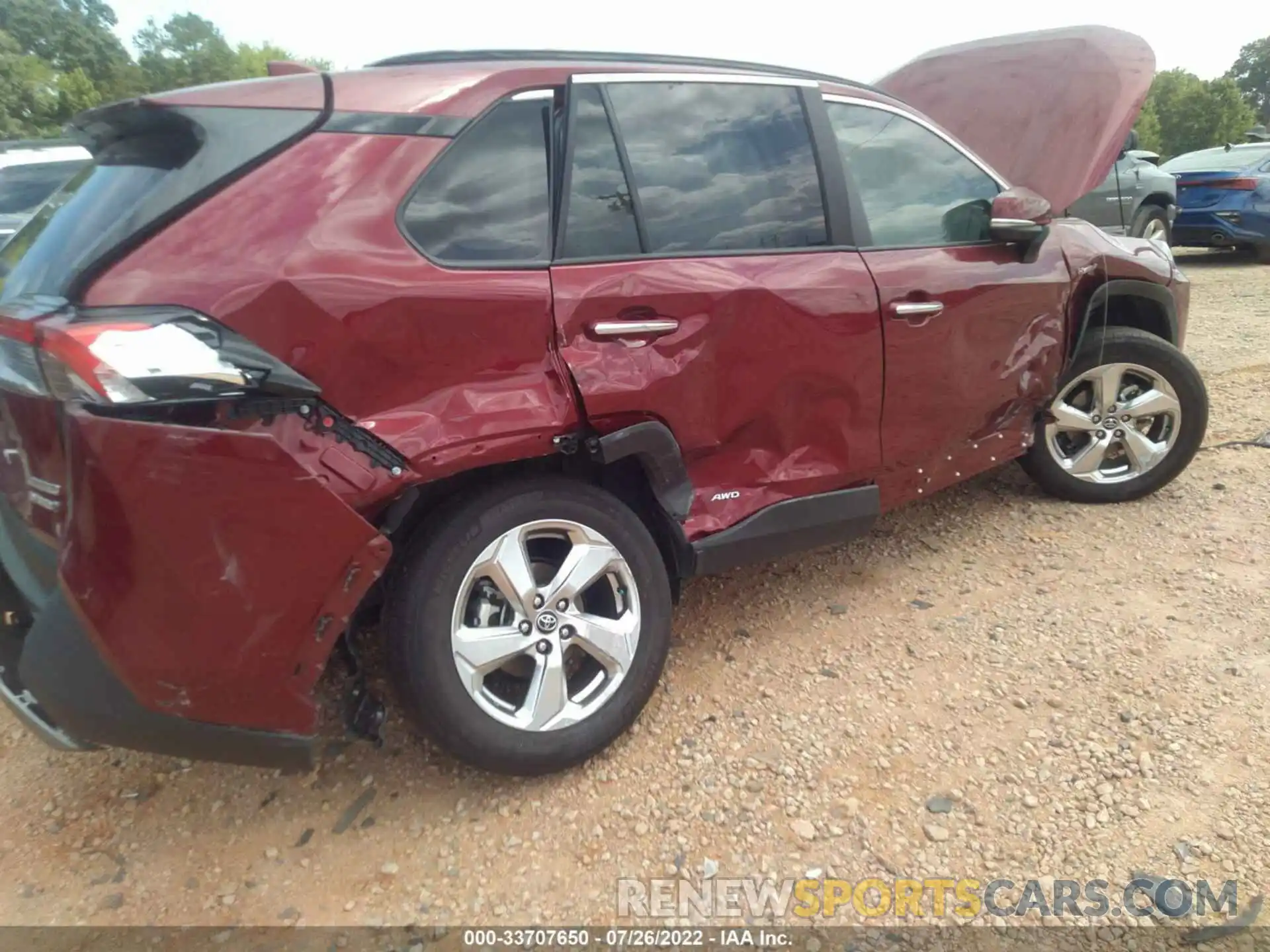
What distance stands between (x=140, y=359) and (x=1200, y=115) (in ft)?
143

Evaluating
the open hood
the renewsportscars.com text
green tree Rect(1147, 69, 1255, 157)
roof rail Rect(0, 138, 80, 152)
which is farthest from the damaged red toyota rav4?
green tree Rect(1147, 69, 1255, 157)

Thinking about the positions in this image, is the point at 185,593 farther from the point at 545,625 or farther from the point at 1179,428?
the point at 1179,428

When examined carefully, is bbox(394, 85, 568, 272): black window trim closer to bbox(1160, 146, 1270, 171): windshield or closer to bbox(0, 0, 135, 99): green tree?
bbox(1160, 146, 1270, 171): windshield

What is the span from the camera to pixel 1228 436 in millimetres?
→ 4750

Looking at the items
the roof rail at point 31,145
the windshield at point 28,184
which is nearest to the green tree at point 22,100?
the roof rail at point 31,145

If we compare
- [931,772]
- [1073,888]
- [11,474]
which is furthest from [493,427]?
[1073,888]

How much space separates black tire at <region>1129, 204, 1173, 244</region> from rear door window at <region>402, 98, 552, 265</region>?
28.0ft

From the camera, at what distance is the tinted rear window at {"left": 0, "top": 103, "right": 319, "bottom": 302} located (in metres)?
1.92

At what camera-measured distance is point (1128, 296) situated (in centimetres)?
385

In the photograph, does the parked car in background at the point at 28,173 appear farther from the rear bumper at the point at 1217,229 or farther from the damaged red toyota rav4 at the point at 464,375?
the rear bumper at the point at 1217,229

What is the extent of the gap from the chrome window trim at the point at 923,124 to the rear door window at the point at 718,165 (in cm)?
22

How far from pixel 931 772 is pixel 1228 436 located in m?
3.46

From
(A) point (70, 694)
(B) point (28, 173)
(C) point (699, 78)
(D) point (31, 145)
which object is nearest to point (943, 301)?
(C) point (699, 78)

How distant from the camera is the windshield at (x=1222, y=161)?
10.5m
